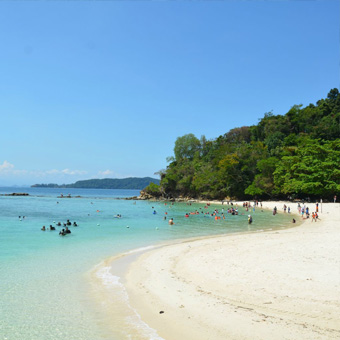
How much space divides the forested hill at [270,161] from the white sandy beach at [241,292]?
45.5m

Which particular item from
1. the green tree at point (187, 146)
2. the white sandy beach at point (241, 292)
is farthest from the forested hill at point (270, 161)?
the white sandy beach at point (241, 292)

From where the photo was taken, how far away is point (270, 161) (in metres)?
71.6

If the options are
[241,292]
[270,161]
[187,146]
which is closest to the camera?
[241,292]

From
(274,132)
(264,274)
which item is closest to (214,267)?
(264,274)

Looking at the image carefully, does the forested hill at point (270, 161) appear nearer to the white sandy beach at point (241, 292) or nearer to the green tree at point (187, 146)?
the green tree at point (187, 146)

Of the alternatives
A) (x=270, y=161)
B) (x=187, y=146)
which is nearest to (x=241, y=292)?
(x=270, y=161)

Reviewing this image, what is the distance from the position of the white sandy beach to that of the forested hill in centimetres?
4553

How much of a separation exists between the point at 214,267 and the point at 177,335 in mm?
6408

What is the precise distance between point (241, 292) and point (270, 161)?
65529 mm

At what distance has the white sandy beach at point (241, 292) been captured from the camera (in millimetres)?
7492

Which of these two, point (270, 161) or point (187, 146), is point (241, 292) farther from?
point (187, 146)

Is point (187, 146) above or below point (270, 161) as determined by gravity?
above

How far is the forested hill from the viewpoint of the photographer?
191ft

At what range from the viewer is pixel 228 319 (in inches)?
317
